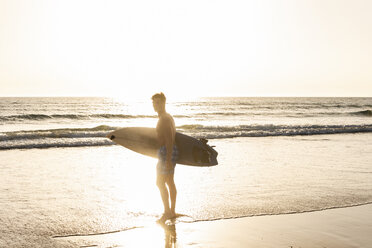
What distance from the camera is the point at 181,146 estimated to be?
7.30m

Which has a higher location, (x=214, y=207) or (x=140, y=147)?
(x=140, y=147)

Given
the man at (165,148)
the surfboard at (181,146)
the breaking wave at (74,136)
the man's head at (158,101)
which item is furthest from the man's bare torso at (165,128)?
the breaking wave at (74,136)

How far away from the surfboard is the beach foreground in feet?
5.10

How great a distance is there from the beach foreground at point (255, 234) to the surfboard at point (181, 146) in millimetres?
1555

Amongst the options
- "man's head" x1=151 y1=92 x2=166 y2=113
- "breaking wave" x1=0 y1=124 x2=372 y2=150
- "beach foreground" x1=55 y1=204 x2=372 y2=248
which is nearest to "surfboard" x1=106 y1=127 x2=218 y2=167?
"man's head" x1=151 y1=92 x2=166 y2=113

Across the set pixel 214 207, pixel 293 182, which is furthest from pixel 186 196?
pixel 293 182

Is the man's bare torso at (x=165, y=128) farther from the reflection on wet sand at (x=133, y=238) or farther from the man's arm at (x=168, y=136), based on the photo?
the reflection on wet sand at (x=133, y=238)

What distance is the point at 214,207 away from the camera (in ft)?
22.2

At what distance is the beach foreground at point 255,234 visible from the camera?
196 inches

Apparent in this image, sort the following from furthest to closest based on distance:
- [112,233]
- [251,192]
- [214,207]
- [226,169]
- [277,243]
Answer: [226,169]
[251,192]
[214,207]
[112,233]
[277,243]

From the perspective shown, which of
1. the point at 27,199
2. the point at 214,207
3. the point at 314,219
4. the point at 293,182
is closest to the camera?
the point at 314,219

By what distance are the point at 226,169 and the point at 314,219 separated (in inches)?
182

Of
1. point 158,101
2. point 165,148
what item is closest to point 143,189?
point 165,148

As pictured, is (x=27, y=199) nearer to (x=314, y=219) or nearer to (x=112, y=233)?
(x=112, y=233)
